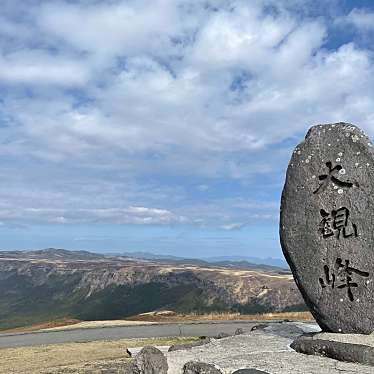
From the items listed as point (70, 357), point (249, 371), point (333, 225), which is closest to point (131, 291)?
point (70, 357)

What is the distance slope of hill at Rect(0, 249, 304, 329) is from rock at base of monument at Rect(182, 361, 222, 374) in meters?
52.7

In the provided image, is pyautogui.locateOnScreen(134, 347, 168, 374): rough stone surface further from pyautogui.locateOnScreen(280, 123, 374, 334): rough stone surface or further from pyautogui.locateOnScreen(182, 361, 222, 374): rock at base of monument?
pyautogui.locateOnScreen(280, 123, 374, 334): rough stone surface

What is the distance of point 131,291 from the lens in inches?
4355

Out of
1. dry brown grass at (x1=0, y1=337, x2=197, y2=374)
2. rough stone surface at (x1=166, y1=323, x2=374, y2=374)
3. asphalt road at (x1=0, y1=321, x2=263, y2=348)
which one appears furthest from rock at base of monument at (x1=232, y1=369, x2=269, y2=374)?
asphalt road at (x1=0, y1=321, x2=263, y2=348)

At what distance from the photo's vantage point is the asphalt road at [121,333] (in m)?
22.1

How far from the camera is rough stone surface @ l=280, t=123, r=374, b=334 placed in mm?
10992

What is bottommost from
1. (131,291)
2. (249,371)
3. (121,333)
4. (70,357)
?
(70,357)

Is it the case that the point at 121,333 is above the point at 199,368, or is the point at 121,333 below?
below

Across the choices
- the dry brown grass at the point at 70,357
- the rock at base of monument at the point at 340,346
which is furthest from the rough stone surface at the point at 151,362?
the dry brown grass at the point at 70,357

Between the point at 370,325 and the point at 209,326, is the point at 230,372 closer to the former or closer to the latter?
the point at 370,325

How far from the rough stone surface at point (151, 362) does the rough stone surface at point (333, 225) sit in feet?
12.0

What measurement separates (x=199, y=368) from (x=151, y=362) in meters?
1.06

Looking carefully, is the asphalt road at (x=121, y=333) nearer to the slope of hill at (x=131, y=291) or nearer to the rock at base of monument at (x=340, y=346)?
the rock at base of monument at (x=340, y=346)

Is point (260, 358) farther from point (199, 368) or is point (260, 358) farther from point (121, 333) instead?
point (121, 333)
